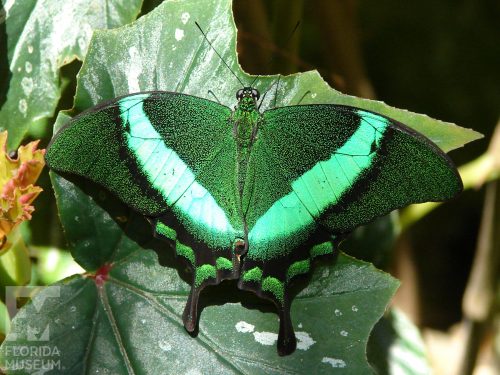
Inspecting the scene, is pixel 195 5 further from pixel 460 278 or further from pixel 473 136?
pixel 460 278

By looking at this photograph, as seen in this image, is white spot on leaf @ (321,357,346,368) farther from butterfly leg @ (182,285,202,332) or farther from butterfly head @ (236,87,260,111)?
butterfly head @ (236,87,260,111)

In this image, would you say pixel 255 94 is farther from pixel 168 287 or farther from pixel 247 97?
pixel 168 287

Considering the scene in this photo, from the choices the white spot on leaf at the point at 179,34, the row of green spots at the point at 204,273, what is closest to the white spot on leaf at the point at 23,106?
the white spot on leaf at the point at 179,34

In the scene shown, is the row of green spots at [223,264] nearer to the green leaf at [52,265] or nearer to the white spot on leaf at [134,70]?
the white spot on leaf at [134,70]

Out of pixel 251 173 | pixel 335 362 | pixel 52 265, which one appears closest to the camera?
pixel 335 362

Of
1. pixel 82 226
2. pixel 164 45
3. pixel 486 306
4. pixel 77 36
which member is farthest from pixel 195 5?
pixel 486 306

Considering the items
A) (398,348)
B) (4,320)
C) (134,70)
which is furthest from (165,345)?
(398,348)
